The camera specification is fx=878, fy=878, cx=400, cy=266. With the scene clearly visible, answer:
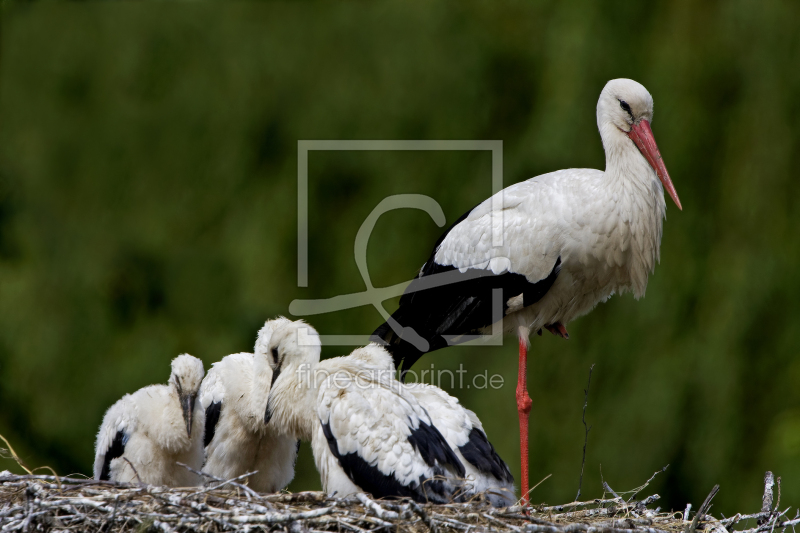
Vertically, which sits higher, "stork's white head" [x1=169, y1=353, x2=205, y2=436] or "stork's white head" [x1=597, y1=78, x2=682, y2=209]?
"stork's white head" [x1=597, y1=78, x2=682, y2=209]

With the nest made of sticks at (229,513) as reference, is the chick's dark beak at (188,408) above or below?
above

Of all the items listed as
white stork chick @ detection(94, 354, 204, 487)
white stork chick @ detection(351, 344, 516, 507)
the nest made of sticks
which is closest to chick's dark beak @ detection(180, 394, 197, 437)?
white stork chick @ detection(94, 354, 204, 487)

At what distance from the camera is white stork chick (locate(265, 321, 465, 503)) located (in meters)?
2.81

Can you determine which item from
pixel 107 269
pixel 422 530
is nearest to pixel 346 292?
pixel 107 269

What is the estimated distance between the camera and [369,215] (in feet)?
19.3

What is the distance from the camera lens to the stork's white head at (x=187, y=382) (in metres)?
3.19

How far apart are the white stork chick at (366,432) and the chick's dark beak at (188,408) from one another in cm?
29

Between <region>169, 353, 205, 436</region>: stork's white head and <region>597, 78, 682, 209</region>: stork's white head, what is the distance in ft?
6.01

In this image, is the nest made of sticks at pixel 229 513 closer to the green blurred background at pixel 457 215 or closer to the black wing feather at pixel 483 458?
the black wing feather at pixel 483 458

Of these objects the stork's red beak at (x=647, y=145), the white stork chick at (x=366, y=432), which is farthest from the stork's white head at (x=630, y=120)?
the white stork chick at (x=366, y=432)

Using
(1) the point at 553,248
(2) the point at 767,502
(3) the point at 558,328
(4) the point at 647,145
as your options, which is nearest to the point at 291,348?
(1) the point at 553,248

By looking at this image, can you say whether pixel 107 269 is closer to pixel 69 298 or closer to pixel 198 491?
→ pixel 69 298

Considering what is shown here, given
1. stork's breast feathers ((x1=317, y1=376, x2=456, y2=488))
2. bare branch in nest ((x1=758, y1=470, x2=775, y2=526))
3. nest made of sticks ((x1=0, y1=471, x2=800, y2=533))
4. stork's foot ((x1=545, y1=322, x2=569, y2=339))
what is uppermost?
stork's foot ((x1=545, y1=322, x2=569, y2=339))

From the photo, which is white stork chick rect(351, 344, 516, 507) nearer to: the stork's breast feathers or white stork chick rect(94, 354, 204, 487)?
the stork's breast feathers
